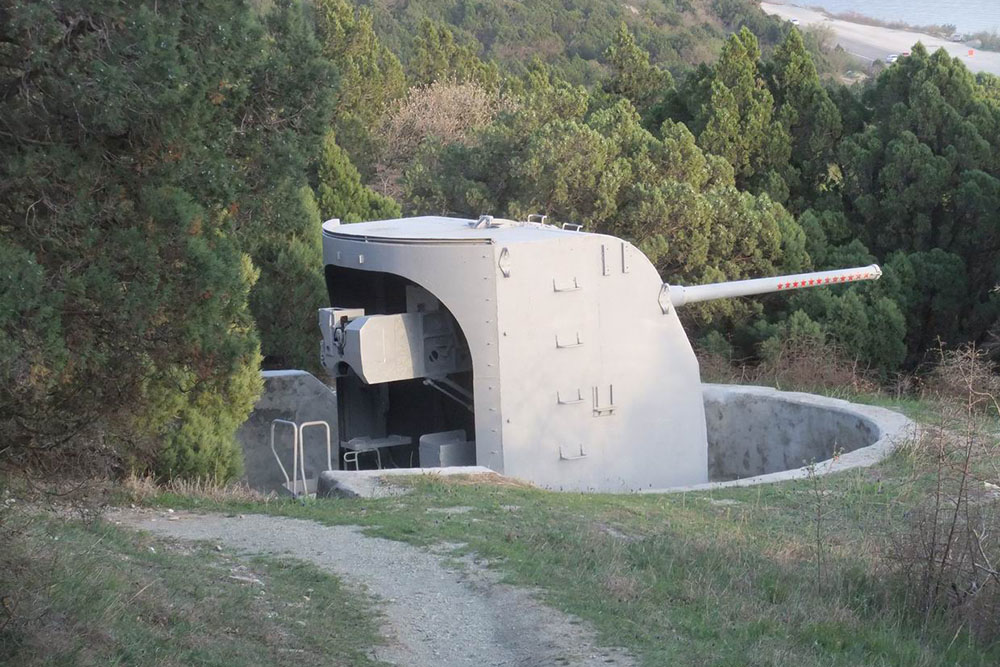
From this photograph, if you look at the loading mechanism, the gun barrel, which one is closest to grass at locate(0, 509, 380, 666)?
the loading mechanism

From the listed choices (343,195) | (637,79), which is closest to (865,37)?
(637,79)

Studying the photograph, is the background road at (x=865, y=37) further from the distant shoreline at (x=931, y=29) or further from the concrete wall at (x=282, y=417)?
the concrete wall at (x=282, y=417)

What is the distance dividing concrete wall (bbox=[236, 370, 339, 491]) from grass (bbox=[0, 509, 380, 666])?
6840 mm

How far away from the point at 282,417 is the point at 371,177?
17.0 meters

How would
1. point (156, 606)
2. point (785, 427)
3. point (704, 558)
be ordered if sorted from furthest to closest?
point (785, 427) → point (704, 558) → point (156, 606)

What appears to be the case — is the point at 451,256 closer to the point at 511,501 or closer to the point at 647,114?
the point at 511,501

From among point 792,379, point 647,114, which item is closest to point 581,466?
point 792,379

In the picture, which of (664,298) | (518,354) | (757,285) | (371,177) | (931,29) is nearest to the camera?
(518,354)

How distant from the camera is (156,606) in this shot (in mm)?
5590

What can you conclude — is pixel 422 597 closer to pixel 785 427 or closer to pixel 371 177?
pixel 785 427

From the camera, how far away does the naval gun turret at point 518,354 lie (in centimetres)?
1164

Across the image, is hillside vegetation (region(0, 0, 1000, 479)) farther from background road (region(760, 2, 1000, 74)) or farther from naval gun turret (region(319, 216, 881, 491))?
background road (region(760, 2, 1000, 74))

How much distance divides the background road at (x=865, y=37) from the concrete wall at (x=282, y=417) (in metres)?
40.4

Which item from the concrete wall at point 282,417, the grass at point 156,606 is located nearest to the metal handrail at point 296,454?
the concrete wall at point 282,417
